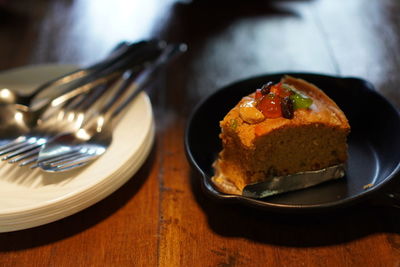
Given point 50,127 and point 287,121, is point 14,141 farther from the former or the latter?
point 287,121

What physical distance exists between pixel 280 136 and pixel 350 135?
0.31m

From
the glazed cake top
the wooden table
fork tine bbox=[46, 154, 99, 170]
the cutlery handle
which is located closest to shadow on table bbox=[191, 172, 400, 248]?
the wooden table

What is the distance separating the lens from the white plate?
997 millimetres

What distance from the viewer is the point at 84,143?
122 cm

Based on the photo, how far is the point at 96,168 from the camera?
114 centimetres

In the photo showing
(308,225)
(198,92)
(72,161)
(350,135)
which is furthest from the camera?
(198,92)

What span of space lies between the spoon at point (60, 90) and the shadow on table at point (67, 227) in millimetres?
325

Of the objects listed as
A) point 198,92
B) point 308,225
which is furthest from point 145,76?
point 308,225

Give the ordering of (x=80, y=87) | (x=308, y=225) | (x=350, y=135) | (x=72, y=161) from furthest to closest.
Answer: (x=80, y=87)
(x=350, y=135)
(x=72, y=161)
(x=308, y=225)

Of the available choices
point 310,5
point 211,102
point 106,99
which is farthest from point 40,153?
point 310,5

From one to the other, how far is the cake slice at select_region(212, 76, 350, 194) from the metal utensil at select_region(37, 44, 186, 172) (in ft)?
1.14

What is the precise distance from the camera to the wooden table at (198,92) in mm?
1002

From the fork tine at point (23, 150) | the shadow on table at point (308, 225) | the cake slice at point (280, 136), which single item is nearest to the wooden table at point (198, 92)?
the shadow on table at point (308, 225)

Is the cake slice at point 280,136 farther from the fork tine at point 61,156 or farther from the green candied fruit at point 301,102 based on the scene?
the fork tine at point 61,156
